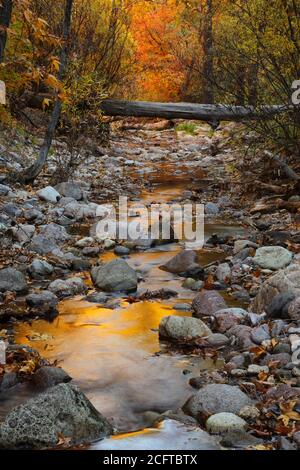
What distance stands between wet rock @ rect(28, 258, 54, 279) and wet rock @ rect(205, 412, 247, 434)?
3513 mm

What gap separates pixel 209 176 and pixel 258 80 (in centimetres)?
423

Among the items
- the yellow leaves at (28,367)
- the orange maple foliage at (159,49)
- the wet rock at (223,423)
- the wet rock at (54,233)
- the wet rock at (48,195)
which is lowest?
the wet rock at (223,423)

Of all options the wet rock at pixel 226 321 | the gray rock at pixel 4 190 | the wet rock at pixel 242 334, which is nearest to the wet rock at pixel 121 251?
the gray rock at pixel 4 190

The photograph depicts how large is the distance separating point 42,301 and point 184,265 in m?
1.91

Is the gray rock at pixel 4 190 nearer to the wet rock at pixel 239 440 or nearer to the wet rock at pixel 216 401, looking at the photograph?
the wet rock at pixel 216 401

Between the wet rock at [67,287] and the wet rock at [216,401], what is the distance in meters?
2.48

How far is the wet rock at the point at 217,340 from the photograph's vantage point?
16.2ft

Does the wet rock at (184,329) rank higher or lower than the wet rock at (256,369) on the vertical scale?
higher

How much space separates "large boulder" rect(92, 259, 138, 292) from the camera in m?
6.39

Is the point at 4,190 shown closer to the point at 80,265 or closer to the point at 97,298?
the point at 80,265

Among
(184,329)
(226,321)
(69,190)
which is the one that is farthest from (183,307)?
(69,190)

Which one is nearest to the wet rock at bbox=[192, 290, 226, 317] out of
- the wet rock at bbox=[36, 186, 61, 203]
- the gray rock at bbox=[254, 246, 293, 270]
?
the gray rock at bbox=[254, 246, 293, 270]

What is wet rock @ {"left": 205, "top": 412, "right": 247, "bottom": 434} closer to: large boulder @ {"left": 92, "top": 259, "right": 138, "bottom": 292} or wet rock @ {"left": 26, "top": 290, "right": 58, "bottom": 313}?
wet rock @ {"left": 26, "top": 290, "right": 58, "bottom": 313}
